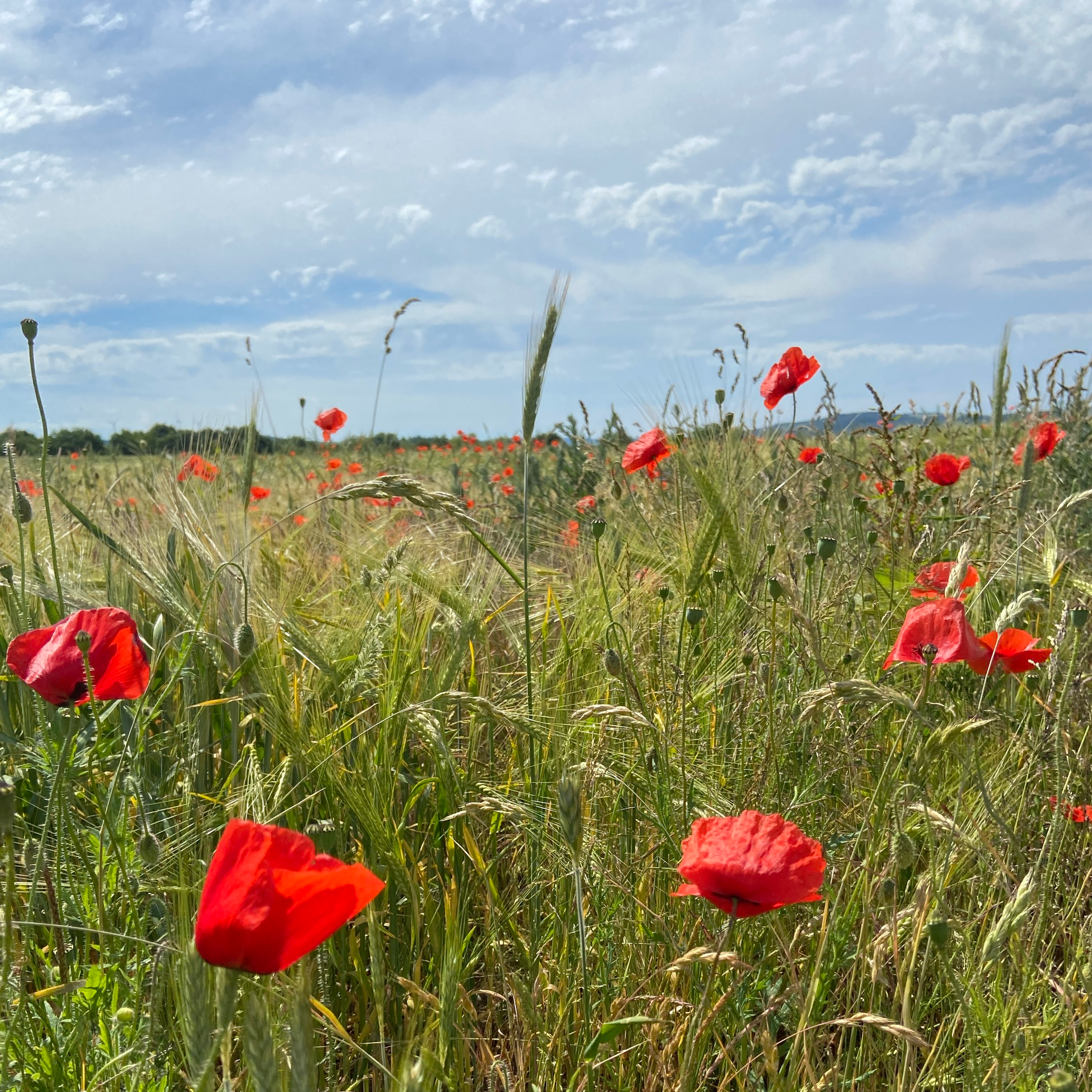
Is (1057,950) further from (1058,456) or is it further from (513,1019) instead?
(1058,456)

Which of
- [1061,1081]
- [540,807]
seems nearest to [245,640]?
[540,807]

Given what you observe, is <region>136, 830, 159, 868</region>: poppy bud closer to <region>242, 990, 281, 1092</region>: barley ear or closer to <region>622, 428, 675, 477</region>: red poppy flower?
<region>242, 990, 281, 1092</region>: barley ear

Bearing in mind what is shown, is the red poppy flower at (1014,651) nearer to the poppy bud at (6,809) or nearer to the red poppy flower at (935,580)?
the red poppy flower at (935,580)

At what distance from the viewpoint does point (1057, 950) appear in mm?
1617

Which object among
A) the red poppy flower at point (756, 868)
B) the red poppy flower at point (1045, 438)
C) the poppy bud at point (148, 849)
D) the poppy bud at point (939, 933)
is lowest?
the poppy bud at point (939, 933)

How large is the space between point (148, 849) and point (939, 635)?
1.10 meters

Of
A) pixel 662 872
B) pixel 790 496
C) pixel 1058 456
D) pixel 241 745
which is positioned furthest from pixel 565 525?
pixel 1058 456

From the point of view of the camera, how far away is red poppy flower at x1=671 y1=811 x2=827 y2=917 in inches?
37.9

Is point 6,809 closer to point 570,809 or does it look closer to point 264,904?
point 264,904

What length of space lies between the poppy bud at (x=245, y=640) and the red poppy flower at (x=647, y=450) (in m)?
1.12

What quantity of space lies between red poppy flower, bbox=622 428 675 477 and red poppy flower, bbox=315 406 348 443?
2426 millimetres

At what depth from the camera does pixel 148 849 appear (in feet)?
3.70

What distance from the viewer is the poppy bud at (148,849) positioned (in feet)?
3.68

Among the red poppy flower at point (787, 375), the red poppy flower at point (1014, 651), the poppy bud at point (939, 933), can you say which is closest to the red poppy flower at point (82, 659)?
the poppy bud at point (939, 933)
